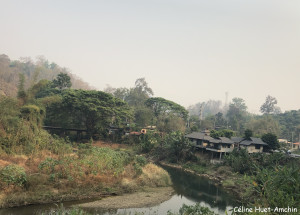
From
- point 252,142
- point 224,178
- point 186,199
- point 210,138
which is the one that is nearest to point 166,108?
point 210,138

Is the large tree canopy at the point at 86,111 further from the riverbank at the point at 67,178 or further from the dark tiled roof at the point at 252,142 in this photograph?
the dark tiled roof at the point at 252,142

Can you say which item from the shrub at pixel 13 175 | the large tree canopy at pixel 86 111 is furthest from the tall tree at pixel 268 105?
the shrub at pixel 13 175

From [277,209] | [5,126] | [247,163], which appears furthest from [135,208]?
[247,163]

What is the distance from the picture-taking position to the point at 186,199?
19.5m

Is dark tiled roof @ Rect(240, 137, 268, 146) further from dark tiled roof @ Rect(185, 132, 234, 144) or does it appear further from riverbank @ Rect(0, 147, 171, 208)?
riverbank @ Rect(0, 147, 171, 208)

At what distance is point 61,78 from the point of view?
50.1m

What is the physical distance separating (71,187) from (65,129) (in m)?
23.5

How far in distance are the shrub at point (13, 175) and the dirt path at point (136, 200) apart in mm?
4167

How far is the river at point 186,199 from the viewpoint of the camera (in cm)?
1336

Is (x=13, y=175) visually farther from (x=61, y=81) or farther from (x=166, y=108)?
(x=166, y=108)

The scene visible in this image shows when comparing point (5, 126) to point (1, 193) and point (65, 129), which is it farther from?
point (65, 129)

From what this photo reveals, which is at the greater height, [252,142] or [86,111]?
[86,111]

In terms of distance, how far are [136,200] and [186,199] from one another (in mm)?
5239

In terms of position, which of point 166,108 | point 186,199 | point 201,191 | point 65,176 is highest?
point 166,108
